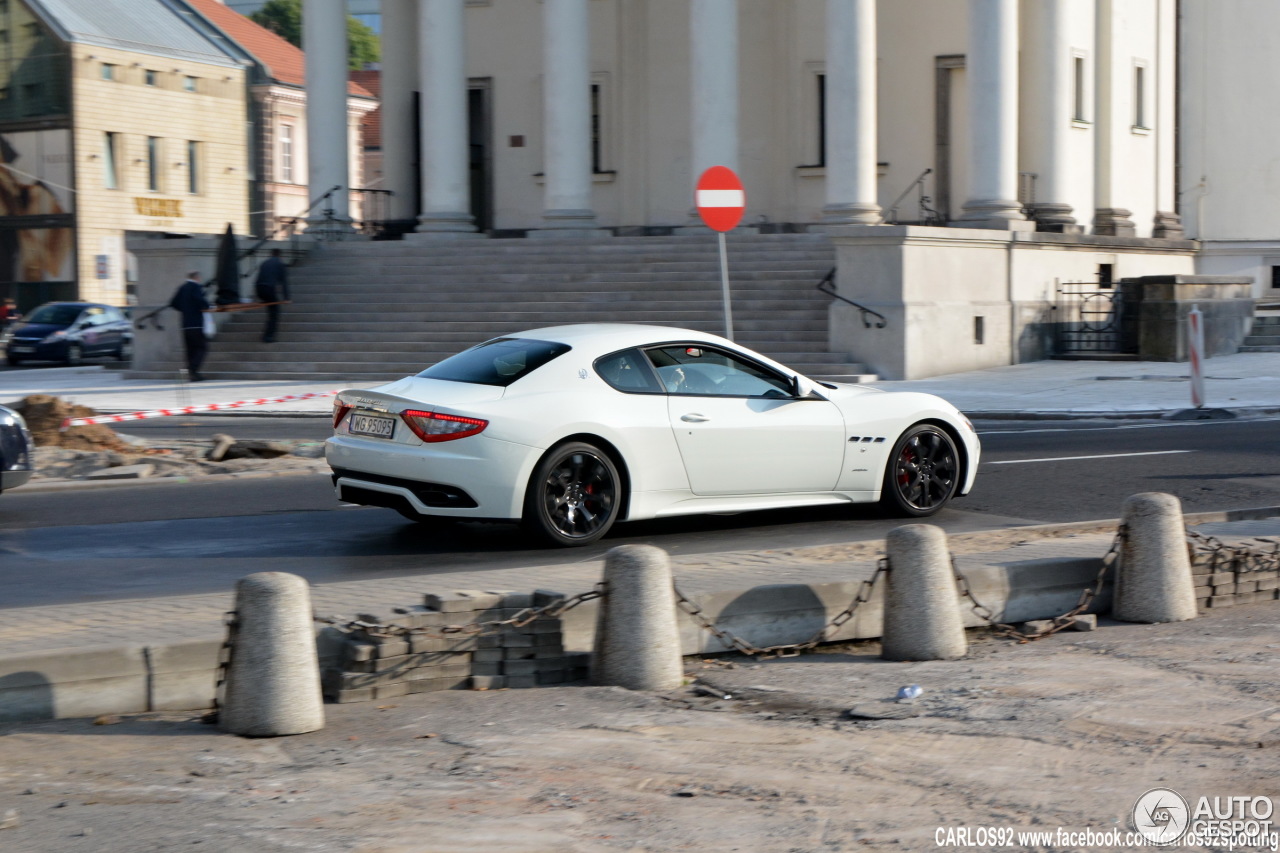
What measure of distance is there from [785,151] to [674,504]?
2546cm

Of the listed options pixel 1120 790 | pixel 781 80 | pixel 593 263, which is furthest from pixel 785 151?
pixel 1120 790

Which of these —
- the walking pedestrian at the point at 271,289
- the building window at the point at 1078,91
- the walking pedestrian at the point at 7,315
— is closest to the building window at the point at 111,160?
the walking pedestrian at the point at 7,315

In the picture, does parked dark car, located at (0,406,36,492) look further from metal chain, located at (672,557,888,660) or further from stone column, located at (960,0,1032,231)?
stone column, located at (960,0,1032,231)

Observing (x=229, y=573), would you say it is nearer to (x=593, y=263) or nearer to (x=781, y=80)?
(x=593, y=263)

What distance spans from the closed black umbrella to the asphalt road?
49.6ft

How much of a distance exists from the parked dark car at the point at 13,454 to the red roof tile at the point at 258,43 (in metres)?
53.1

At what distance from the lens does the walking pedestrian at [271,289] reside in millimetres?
28500

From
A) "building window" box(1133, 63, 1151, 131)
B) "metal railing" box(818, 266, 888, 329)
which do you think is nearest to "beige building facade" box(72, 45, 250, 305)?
"building window" box(1133, 63, 1151, 131)

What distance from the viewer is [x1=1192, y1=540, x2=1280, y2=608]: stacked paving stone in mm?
9078

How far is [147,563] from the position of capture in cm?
1001

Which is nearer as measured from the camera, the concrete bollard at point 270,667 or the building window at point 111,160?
the concrete bollard at point 270,667

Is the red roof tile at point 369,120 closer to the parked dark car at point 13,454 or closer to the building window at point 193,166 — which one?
the building window at point 193,166

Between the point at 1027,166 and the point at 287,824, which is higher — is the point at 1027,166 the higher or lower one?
the higher one

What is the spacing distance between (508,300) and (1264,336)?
566 inches
